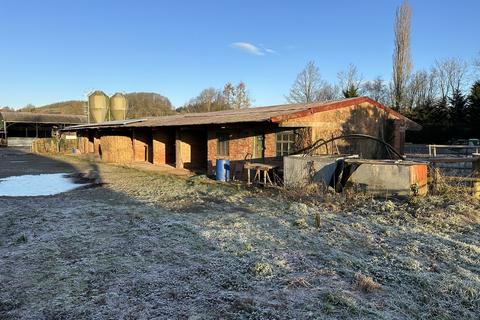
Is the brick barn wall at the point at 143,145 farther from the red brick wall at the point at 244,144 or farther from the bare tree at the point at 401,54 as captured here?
the bare tree at the point at 401,54

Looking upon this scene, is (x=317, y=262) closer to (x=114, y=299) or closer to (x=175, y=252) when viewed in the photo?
(x=175, y=252)

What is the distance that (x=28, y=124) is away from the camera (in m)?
53.6

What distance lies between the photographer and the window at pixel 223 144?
16.6m

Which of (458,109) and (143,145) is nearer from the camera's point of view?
(143,145)

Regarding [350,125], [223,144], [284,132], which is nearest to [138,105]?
[223,144]

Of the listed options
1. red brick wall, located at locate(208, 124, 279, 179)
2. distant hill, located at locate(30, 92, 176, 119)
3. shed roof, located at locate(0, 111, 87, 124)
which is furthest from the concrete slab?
distant hill, located at locate(30, 92, 176, 119)

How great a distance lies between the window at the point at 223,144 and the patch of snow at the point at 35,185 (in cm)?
602

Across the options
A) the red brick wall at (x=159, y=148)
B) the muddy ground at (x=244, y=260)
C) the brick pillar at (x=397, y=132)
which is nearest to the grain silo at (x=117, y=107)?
the red brick wall at (x=159, y=148)

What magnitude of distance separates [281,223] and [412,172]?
166 inches

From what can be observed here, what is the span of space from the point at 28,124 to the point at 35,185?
4626 cm

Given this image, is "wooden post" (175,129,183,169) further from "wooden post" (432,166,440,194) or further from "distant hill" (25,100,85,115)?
"distant hill" (25,100,85,115)

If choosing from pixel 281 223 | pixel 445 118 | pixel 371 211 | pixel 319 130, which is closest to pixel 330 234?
pixel 281 223

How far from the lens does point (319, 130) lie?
14273 mm

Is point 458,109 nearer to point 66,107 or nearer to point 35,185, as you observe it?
point 35,185
